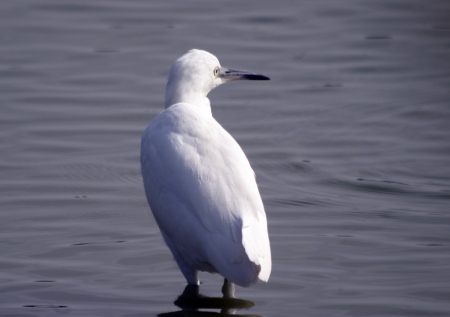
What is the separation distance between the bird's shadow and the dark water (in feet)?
0.31


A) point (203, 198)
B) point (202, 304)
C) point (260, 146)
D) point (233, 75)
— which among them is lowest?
point (202, 304)

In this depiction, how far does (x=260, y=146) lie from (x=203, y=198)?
4266mm

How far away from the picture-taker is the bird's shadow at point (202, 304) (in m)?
5.48

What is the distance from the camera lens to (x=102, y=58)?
41.5 ft

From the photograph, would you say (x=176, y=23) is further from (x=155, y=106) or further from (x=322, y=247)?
(x=322, y=247)

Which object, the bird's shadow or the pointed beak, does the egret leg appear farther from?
the pointed beak

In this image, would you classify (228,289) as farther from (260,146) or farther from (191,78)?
(260,146)

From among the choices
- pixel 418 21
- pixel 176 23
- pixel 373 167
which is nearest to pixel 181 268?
pixel 373 167

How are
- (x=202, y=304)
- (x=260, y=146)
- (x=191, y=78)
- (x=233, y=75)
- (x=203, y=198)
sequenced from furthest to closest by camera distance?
(x=260, y=146) < (x=233, y=75) < (x=191, y=78) < (x=202, y=304) < (x=203, y=198)

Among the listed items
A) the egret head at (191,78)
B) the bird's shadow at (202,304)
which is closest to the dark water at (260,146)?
the bird's shadow at (202,304)

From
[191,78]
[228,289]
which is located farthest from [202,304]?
[191,78]

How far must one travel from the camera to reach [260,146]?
9.64m

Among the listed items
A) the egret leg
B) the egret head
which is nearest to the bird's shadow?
the egret leg

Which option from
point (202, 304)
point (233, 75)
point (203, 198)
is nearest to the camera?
point (203, 198)
